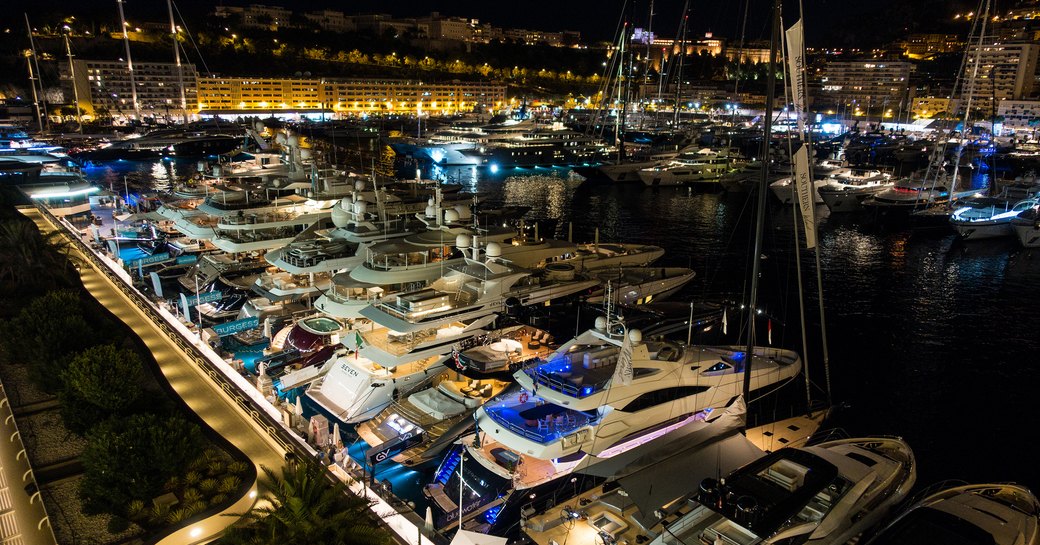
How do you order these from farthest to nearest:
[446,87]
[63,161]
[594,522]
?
[446,87], [63,161], [594,522]

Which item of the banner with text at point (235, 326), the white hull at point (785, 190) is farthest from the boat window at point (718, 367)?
the white hull at point (785, 190)

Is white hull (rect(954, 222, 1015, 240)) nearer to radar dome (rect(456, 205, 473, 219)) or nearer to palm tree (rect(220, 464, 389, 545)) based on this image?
radar dome (rect(456, 205, 473, 219))

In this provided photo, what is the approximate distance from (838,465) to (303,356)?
15675 mm

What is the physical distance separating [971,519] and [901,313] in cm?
1835

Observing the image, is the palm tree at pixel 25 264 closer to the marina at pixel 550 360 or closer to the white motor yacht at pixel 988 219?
the marina at pixel 550 360

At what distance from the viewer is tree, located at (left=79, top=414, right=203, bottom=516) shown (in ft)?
34.1

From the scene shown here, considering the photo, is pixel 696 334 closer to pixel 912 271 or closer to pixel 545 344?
pixel 545 344

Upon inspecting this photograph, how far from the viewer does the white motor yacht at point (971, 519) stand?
8.91 meters

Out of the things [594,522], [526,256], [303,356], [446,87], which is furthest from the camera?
[446,87]

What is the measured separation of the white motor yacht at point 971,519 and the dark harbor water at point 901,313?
4.20 metres

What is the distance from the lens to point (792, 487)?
32.6 feet

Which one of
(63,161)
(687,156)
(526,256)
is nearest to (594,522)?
(526,256)

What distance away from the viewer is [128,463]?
1049 cm

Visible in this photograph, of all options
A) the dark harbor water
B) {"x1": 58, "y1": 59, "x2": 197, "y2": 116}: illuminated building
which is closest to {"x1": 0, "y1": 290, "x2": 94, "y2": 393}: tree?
the dark harbor water
